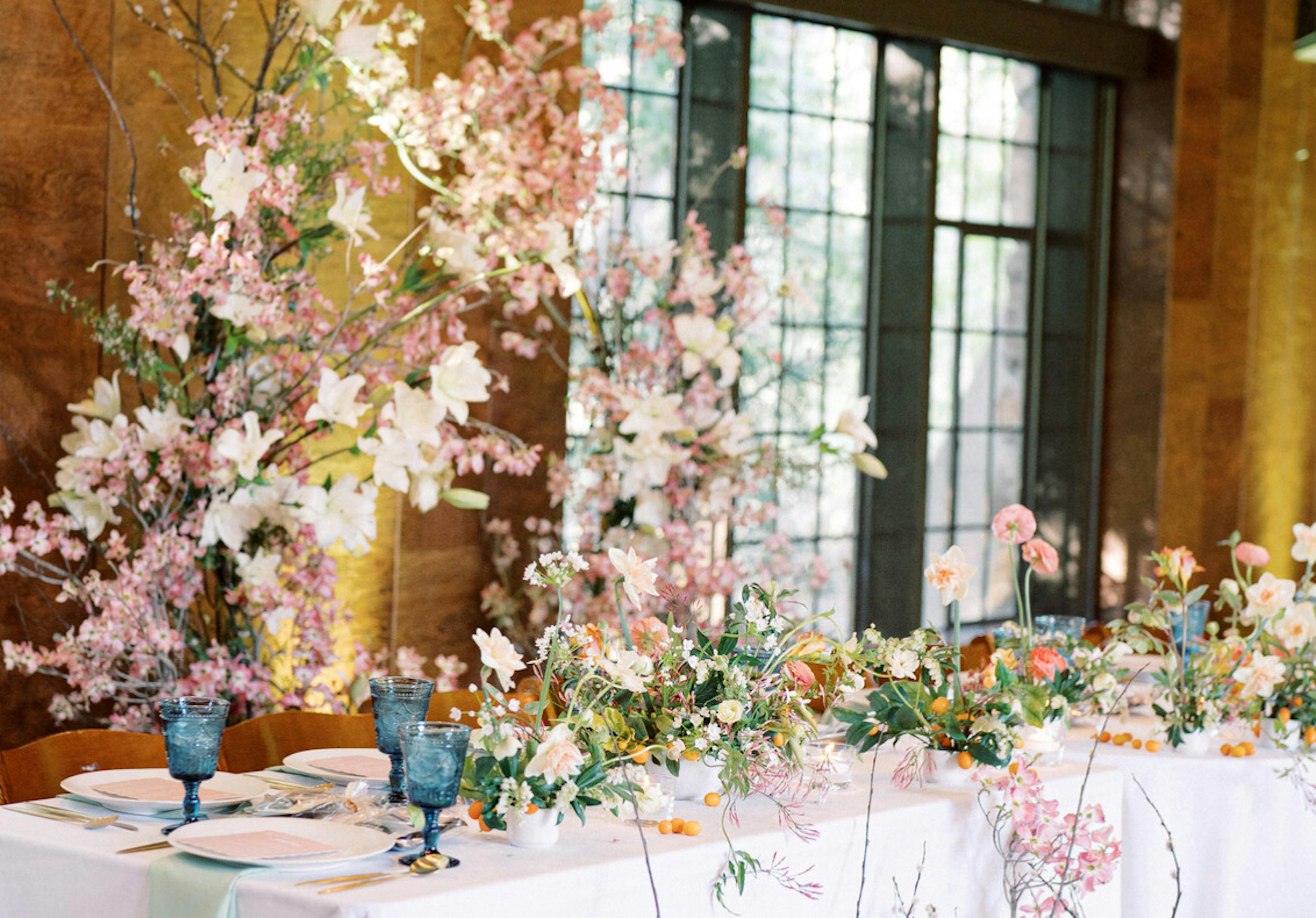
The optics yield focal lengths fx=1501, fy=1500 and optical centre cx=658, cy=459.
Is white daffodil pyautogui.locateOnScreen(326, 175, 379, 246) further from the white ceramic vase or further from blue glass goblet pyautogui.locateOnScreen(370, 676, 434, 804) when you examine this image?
the white ceramic vase

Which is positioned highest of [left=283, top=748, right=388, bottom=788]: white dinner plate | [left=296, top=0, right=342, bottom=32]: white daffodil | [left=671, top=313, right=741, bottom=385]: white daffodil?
[left=296, top=0, right=342, bottom=32]: white daffodil

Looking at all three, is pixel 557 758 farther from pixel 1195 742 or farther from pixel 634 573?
pixel 1195 742

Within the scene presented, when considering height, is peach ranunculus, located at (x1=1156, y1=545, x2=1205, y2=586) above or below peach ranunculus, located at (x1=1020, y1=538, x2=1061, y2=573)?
below

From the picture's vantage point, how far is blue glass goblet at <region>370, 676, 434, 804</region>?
7.29ft

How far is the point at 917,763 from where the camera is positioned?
254 cm

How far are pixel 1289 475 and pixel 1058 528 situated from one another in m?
1.38

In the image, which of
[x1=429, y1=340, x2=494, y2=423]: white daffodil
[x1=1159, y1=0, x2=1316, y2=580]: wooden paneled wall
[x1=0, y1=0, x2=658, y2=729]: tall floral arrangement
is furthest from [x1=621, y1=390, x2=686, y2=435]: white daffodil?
[x1=1159, y1=0, x2=1316, y2=580]: wooden paneled wall

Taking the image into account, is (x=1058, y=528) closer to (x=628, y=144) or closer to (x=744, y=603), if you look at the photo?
(x=628, y=144)

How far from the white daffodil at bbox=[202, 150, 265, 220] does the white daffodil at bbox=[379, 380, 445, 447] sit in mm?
504

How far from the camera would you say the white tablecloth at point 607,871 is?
6.12 feet

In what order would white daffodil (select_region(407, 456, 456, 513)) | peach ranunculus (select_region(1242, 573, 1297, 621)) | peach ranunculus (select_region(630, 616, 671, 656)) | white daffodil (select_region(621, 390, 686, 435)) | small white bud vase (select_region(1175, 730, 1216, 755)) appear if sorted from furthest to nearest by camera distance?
white daffodil (select_region(621, 390, 686, 435))
white daffodil (select_region(407, 456, 456, 513))
peach ranunculus (select_region(1242, 573, 1297, 621))
small white bud vase (select_region(1175, 730, 1216, 755))
peach ranunculus (select_region(630, 616, 671, 656))

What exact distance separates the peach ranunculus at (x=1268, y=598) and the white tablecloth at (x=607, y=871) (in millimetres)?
1006

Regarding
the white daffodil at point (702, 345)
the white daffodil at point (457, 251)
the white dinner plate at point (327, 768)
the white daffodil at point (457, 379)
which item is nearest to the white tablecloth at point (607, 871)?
the white dinner plate at point (327, 768)

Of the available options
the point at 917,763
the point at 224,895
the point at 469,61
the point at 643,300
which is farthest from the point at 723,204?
the point at 224,895
